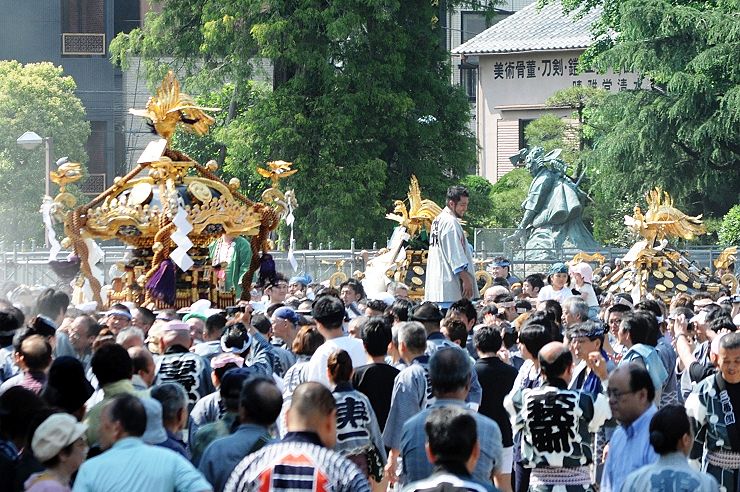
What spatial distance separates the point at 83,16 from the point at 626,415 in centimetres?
4992

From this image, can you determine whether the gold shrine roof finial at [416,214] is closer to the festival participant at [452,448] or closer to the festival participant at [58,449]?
the festival participant at [58,449]

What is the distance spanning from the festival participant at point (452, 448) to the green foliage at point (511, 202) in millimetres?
40360

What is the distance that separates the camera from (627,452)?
7410mm

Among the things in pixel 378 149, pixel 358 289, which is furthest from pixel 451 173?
pixel 358 289

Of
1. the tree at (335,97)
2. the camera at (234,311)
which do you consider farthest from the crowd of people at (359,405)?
the tree at (335,97)

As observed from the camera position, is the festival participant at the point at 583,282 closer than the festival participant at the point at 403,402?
No

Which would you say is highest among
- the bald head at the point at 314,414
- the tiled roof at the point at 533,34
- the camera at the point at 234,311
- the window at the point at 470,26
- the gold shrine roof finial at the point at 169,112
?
the window at the point at 470,26

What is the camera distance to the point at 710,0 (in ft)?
122

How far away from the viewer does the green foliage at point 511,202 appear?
4766 cm

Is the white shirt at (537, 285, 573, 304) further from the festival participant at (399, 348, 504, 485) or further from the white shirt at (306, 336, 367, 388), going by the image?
the festival participant at (399, 348, 504, 485)

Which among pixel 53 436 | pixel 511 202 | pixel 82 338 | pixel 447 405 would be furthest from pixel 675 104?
pixel 53 436

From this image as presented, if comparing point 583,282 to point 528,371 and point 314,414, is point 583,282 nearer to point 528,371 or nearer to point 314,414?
point 528,371

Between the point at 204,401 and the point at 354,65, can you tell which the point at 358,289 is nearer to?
the point at 204,401

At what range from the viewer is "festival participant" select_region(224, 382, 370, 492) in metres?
6.21
